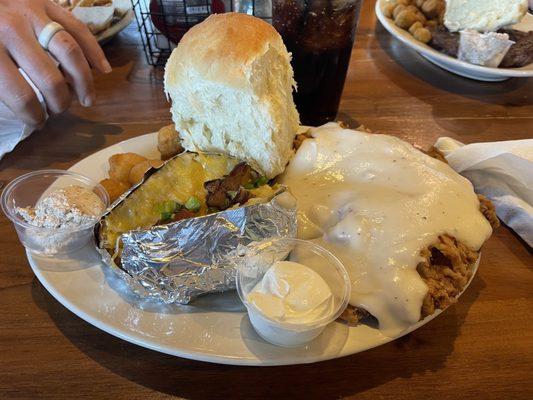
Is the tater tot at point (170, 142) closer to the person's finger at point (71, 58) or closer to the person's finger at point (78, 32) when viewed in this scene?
the person's finger at point (71, 58)

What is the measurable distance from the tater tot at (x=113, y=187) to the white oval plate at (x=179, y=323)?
210 mm

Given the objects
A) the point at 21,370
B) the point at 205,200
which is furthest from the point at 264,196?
the point at 21,370

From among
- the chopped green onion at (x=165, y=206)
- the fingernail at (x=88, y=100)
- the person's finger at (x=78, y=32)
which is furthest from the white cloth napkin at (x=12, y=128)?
the chopped green onion at (x=165, y=206)

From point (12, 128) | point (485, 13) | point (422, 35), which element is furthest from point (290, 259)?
point (485, 13)

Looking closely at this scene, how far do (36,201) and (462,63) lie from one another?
1.81 meters

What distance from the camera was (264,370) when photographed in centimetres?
100

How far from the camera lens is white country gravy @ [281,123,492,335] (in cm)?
98

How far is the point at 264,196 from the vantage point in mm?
→ 1076

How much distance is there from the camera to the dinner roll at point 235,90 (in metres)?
1.12

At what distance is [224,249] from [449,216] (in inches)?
22.1

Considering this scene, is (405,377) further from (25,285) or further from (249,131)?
(25,285)

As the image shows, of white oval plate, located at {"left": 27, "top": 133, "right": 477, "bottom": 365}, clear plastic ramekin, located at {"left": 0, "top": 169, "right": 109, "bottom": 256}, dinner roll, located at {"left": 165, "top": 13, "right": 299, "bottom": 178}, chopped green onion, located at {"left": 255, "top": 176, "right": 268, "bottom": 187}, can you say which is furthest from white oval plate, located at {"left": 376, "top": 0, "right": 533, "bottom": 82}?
clear plastic ramekin, located at {"left": 0, "top": 169, "right": 109, "bottom": 256}

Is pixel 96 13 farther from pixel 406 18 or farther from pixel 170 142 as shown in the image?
pixel 406 18

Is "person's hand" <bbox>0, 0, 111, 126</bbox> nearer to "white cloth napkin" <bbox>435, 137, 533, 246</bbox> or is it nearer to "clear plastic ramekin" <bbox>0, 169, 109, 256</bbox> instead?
"clear plastic ramekin" <bbox>0, 169, 109, 256</bbox>
